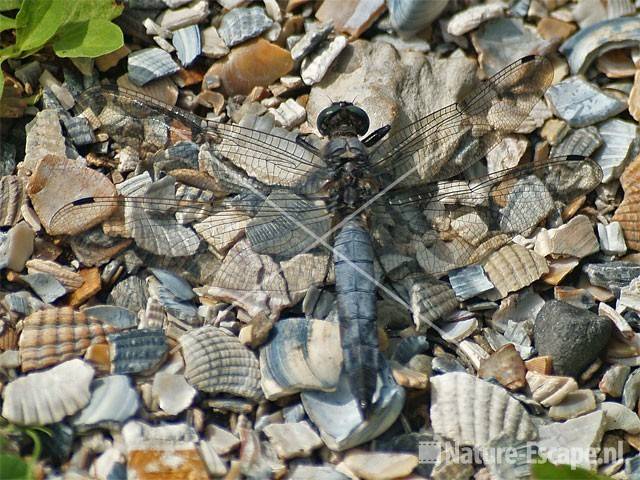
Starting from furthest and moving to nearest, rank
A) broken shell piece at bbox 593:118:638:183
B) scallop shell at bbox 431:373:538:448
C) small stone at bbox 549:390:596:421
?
broken shell piece at bbox 593:118:638:183 → small stone at bbox 549:390:596:421 → scallop shell at bbox 431:373:538:448

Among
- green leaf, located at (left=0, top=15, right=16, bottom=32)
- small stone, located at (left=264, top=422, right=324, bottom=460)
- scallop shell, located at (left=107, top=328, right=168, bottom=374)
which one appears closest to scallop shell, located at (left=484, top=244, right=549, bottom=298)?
small stone, located at (left=264, top=422, right=324, bottom=460)

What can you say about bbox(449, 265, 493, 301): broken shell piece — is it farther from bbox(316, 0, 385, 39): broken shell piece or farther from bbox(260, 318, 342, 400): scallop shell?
bbox(316, 0, 385, 39): broken shell piece

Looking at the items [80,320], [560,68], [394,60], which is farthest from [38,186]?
[560,68]

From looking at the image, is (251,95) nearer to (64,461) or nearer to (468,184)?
(468,184)

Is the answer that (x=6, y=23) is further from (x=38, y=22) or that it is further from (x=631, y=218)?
(x=631, y=218)

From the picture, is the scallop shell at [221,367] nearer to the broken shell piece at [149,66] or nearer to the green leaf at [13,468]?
the green leaf at [13,468]
